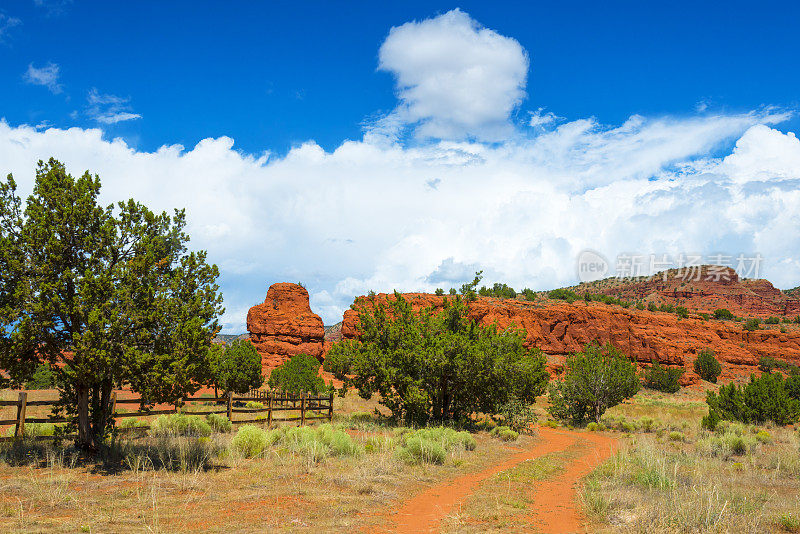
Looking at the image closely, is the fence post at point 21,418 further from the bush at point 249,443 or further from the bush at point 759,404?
the bush at point 759,404

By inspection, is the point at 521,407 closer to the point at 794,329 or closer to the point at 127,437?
the point at 127,437

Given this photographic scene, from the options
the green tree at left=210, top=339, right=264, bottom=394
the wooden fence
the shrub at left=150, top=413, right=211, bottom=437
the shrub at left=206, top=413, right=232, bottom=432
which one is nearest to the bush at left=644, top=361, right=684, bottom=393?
the wooden fence

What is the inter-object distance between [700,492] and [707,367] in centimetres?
6530

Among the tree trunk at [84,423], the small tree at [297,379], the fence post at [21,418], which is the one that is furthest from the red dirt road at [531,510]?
the small tree at [297,379]

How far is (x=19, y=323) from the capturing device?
1073 cm

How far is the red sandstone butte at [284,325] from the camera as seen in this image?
62.3 metres

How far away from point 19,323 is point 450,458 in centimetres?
1158

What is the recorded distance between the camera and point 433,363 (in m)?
20.3

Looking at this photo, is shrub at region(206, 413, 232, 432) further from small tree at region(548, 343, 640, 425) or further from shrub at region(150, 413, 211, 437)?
small tree at region(548, 343, 640, 425)

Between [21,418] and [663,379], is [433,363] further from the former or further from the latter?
[663,379]

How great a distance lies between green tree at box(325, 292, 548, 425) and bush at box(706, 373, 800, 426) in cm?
1071

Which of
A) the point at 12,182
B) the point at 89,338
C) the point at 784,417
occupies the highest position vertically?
the point at 12,182

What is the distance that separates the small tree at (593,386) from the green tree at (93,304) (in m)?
24.5

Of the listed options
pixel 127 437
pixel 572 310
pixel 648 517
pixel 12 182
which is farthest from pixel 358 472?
pixel 572 310
